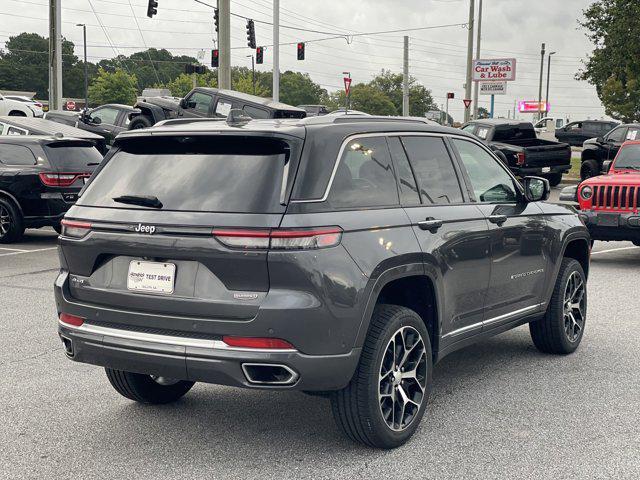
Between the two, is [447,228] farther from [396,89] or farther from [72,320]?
[396,89]

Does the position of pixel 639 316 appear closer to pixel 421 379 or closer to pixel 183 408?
pixel 421 379

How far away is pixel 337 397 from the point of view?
4.50 m

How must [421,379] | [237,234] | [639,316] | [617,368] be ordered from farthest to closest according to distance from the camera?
[639,316], [617,368], [421,379], [237,234]

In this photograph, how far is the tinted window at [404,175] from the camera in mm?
5012

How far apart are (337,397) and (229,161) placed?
1.32 m

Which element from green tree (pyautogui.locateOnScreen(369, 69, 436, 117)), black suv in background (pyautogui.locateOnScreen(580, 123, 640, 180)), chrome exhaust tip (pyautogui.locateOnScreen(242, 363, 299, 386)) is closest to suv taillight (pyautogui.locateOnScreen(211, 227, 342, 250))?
chrome exhaust tip (pyautogui.locateOnScreen(242, 363, 299, 386))

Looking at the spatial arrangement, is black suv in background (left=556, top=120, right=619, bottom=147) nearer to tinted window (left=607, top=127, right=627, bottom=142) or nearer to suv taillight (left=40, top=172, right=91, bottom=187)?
tinted window (left=607, top=127, right=627, bottom=142)

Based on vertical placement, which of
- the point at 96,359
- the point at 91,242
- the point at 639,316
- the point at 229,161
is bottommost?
the point at 639,316

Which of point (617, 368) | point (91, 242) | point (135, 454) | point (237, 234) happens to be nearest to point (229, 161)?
point (237, 234)

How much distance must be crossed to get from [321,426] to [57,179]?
954 cm

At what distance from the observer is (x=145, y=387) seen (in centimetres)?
537

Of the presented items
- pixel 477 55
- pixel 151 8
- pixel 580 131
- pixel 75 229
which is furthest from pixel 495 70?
pixel 75 229

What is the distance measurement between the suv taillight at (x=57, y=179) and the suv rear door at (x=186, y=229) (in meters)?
9.17

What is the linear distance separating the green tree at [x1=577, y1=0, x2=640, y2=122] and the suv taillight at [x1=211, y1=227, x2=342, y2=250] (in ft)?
120
